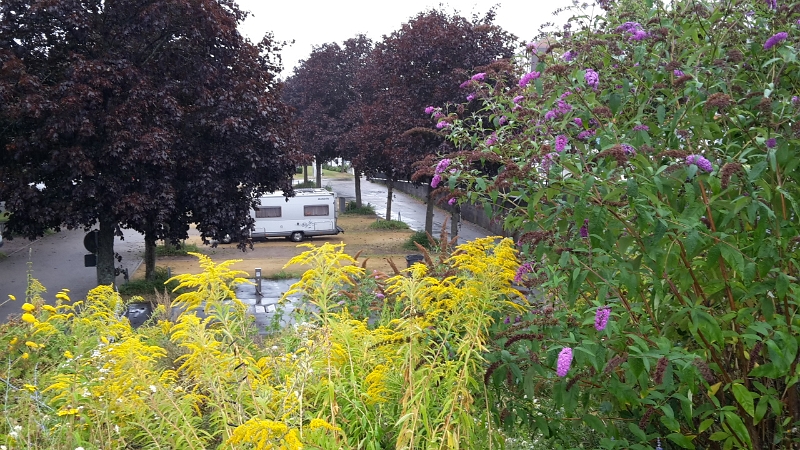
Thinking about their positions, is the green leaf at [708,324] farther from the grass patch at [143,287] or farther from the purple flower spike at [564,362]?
the grass patch at [143,287]

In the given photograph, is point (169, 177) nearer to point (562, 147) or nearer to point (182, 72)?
point (182, 72)

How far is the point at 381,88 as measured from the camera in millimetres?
24078

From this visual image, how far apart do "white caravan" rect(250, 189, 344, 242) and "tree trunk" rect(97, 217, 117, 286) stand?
450 inches

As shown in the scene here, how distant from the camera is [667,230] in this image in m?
2.51

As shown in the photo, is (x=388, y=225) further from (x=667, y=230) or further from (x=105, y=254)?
(x=667, y=230)

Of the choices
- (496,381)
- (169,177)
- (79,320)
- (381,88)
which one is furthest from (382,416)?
(381,88)

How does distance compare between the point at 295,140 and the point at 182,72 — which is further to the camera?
the point at 295,140

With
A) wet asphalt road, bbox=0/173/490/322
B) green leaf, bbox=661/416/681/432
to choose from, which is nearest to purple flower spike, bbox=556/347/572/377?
green leaf, bbox=661/416/681/432

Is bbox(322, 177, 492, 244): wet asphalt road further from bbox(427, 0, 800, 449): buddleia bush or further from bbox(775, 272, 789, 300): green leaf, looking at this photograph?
bbox(775, 272, 789, 300): green leaf

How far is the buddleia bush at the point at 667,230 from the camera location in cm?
254

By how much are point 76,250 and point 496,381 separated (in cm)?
2339

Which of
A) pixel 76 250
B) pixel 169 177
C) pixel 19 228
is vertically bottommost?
pixel 76 250

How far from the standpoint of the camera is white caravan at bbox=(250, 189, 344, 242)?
83.6 ft

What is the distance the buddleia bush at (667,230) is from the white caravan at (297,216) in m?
22.3
